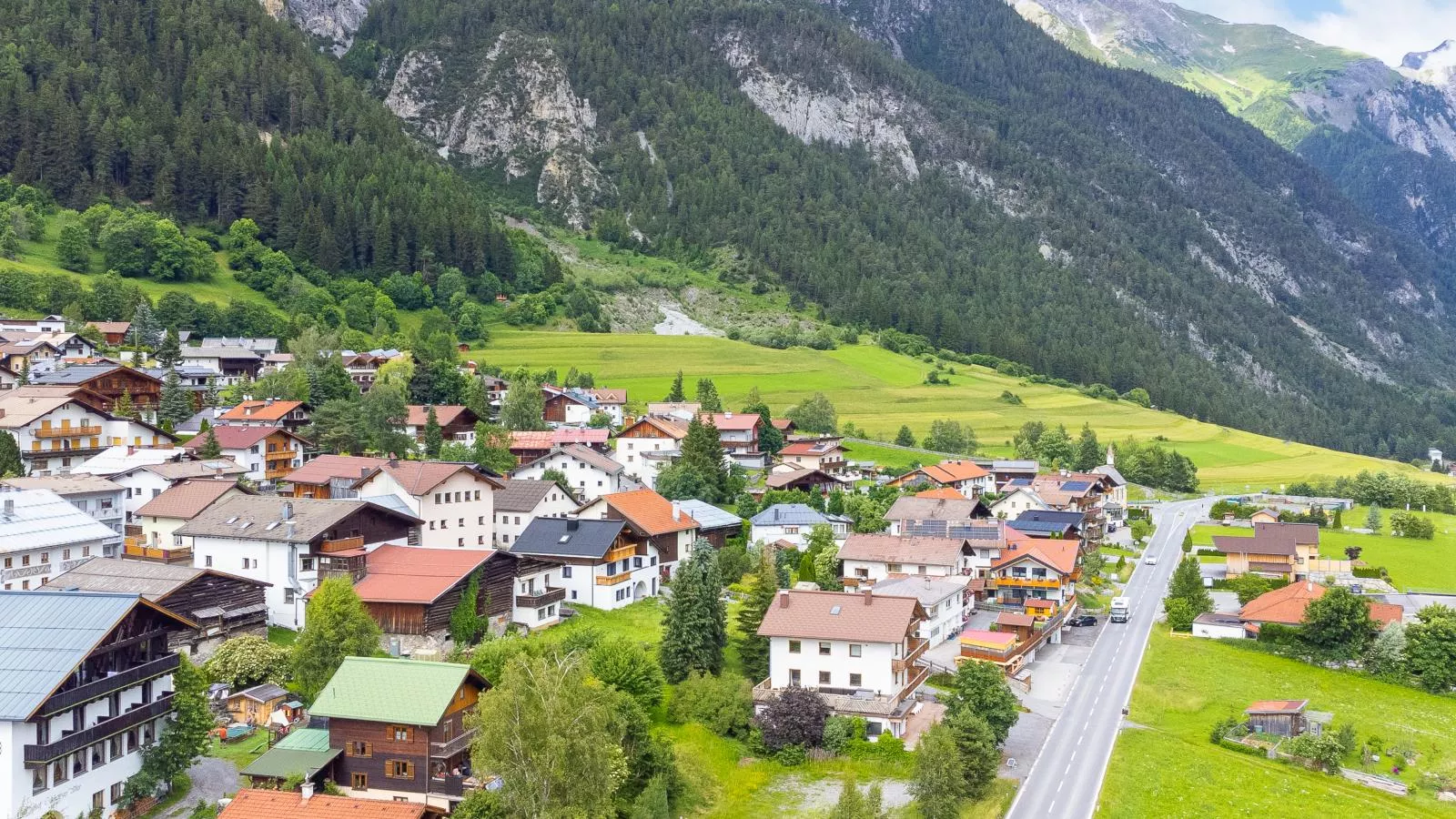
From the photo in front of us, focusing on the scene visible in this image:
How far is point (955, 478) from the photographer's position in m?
101

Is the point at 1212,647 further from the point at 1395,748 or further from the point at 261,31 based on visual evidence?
the point at 261,31

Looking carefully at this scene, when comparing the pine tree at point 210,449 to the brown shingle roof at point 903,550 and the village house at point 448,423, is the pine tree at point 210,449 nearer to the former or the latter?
the village house at point 448,423

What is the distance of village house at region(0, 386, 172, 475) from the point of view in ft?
255

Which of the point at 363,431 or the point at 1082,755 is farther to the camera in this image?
the point at 363,431

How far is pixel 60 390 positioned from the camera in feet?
269

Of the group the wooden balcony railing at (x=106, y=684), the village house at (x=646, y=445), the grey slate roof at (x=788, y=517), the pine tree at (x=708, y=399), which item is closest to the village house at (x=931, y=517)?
the grey slate roof at (x=788, y=517)

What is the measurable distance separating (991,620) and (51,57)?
160 metres

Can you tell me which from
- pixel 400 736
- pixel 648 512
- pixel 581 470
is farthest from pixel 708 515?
pixel 400 736

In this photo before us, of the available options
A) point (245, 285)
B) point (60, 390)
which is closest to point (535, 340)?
point (245, 285)

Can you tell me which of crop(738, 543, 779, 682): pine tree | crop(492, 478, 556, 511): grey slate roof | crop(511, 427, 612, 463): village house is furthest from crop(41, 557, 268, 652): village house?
crop(511, 427, 612, 463): village house

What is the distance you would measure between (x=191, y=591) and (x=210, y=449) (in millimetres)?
32112

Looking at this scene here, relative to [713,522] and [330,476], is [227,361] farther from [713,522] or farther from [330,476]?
[713,522]

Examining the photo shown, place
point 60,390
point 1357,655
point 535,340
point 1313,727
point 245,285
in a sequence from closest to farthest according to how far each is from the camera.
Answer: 1. point 1313,727
2. point 1357,655
3. point 60,390
4. point 245,285
5. point 535,340

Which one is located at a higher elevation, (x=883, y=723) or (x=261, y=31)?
(x=261, y=31)
